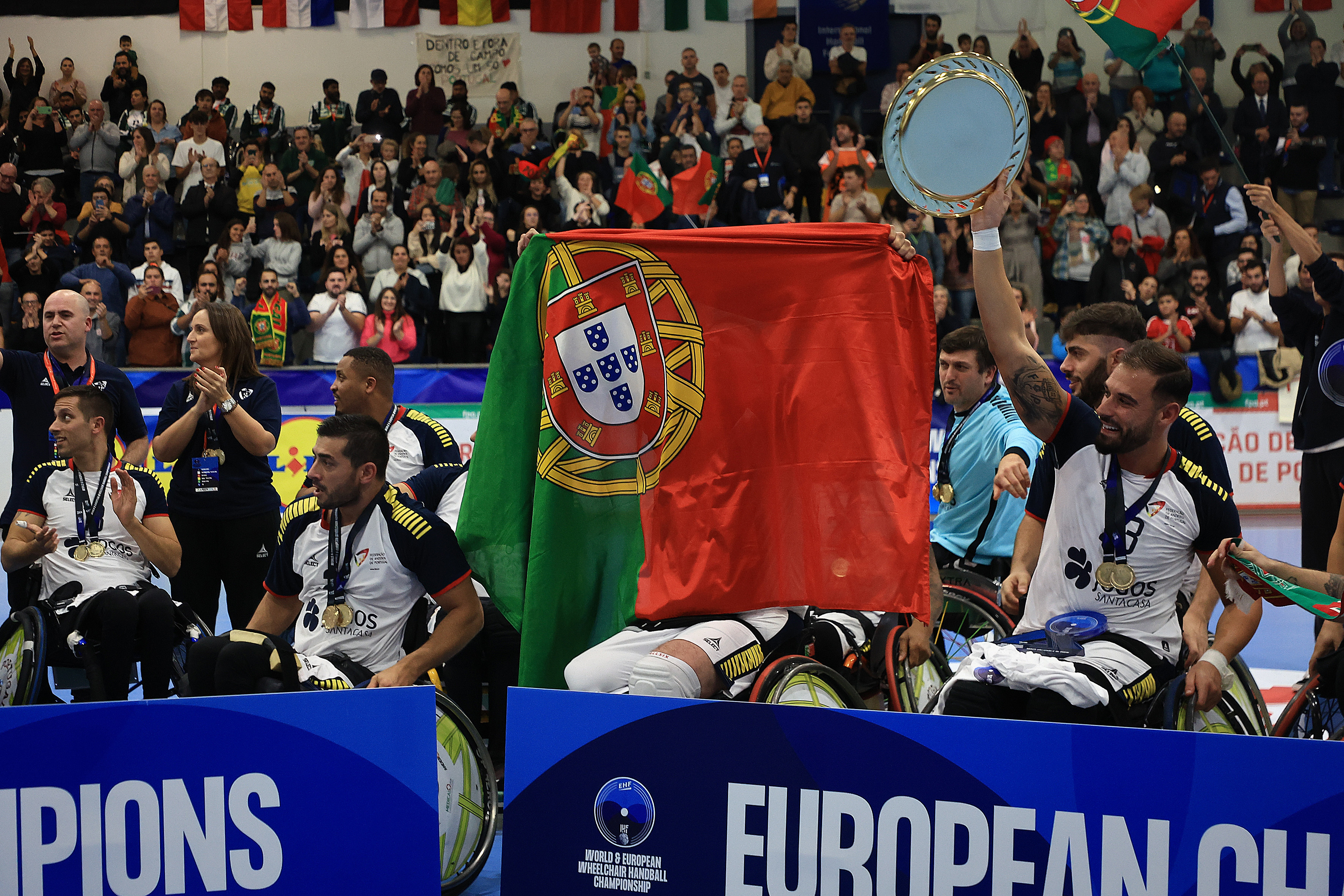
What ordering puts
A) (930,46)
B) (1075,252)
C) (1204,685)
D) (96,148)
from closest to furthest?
(1204,685)
(1075,252)
(96,148)
(930,46)


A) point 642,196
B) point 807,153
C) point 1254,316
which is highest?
point 807,153

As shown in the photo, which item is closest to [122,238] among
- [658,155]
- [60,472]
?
[658,155]

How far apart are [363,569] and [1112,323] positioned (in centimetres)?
271

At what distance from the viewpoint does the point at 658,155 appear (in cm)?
1609

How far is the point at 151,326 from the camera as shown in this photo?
13242 mm

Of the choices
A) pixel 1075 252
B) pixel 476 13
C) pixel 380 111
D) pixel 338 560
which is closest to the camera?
pixel 338 560

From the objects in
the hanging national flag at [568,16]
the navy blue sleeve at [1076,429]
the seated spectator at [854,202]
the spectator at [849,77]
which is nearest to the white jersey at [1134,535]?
the navy blue sleeve at [1076,429]

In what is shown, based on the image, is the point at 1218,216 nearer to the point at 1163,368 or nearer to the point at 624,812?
the point at 1163,368

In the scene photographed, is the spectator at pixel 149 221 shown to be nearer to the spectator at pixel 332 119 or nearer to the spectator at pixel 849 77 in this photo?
the spectator at pixel 332 119

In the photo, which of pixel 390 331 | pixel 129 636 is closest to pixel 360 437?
pixel 129 636

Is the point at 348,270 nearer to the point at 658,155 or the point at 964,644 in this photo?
the point at 658,155

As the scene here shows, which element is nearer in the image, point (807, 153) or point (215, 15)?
point (807, 153)

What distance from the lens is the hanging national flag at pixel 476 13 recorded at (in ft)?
62.5

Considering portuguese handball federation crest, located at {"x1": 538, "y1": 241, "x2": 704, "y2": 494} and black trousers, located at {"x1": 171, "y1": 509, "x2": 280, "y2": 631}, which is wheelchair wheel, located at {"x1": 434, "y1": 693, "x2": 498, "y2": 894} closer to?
portuguese handball federation crest, located at {"x1": 538, "y1": 241, "x2": 704, "y2": 494}
